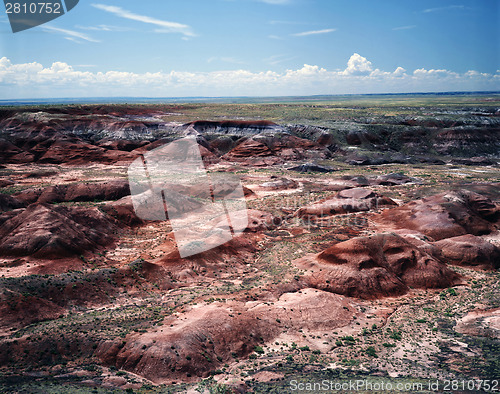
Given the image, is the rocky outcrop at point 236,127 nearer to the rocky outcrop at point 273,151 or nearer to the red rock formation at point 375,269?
the rocky outcrop at point 273,151

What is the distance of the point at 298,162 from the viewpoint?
3460 inches

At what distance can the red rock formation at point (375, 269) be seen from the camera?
28.2m

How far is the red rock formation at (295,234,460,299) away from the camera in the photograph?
1111 inches

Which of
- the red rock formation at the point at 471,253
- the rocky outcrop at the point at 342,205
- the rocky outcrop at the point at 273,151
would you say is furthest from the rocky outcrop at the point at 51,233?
A: the rocky outcrop at the point at 273,151

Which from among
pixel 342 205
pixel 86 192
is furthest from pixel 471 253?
pixel 86 192

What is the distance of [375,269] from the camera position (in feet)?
95.2

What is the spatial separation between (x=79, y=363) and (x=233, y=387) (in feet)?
27.3

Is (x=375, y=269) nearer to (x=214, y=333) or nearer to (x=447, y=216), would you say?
(x=214, y=333)

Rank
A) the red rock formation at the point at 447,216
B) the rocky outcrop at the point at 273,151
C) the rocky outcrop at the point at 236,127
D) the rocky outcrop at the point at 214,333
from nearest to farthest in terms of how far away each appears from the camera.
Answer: the rocky outcrop at the point at 214,333 → the red rock formation at the point at 447,216 → the rocky outcrop at the point at 273,151 → the rocky outcrop at the point at 236,127

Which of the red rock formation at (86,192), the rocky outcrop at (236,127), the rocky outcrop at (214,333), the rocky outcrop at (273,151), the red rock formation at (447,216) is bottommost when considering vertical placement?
the rocky outcrop at (214,333)

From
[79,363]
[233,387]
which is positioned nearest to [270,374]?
[233,387]

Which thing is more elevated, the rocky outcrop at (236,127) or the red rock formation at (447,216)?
the rocky outcrop at (236,127)

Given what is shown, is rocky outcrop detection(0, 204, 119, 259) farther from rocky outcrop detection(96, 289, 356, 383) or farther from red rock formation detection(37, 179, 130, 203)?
rocky outcrop detection(96, 289, 356, 383)

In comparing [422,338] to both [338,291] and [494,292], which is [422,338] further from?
[494,292]
